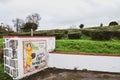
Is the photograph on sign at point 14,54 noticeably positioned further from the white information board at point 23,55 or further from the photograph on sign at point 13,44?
the photograph on sign at point 13,44

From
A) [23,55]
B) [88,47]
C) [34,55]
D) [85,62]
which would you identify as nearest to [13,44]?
[23,55]

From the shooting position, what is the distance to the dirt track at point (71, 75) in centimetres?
1052

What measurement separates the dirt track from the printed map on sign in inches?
17.8

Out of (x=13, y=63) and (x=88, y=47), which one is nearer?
(x=13, y=63)

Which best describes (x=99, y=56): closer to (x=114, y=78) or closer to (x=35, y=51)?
(x=114, y=78)

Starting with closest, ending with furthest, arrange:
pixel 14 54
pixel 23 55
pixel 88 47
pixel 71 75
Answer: pixel 14 54, pixel 23 55, pixel 71 75, pixel 88 47

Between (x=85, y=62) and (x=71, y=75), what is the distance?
4.43ft

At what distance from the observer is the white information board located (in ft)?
33.6

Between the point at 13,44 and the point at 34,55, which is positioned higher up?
the point at 13,44

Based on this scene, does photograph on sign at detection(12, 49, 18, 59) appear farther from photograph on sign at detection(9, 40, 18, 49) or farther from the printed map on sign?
the printed map on sign

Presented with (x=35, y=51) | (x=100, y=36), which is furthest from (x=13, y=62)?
(x=100, y=36)

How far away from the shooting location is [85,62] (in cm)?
1195

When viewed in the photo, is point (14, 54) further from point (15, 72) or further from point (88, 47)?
point (88, 47)

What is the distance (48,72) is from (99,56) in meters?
2.95
